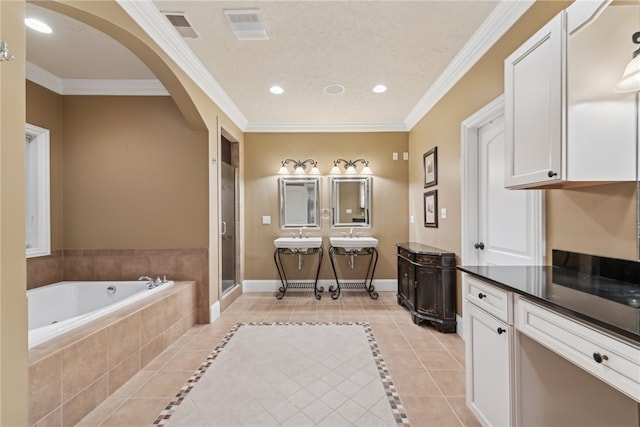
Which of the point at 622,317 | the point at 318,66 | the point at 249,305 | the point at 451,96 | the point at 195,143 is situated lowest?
the point at 249,305

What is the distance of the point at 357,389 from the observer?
195cm

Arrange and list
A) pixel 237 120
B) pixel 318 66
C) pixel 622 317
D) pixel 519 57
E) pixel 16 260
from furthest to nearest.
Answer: pixel 237 120 → pixel 318 66 → pixel 519 57 → pixel 16 260 → pixel 622 317

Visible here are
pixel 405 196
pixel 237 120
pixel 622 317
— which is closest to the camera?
pixel 622 317

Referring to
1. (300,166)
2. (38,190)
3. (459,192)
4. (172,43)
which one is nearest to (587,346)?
(459,192)

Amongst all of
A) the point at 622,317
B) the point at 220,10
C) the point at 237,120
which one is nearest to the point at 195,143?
the point at 237,120

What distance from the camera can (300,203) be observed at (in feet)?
14.9

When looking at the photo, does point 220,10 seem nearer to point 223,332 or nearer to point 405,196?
point 223,332

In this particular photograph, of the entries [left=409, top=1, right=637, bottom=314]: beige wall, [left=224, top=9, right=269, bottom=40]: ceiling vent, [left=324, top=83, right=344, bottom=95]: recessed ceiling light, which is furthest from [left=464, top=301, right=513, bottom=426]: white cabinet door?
[left=324, top=83, right=344, bottom=95]: recessed ceiling light

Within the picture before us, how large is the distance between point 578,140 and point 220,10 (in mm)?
2335

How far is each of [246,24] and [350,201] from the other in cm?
290

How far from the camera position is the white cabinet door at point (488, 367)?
1325 mm

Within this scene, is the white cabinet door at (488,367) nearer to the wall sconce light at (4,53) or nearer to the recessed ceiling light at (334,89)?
the wall sconce light at (4,53)

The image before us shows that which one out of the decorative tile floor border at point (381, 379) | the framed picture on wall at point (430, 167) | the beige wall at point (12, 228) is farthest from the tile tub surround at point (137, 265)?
the framed picture on wall at point (430, 167)

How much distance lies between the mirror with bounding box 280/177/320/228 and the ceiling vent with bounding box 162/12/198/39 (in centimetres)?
245
